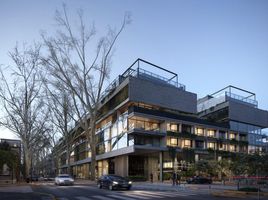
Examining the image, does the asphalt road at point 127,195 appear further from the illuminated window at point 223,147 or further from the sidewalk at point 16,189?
the illuminated window at point 223,147

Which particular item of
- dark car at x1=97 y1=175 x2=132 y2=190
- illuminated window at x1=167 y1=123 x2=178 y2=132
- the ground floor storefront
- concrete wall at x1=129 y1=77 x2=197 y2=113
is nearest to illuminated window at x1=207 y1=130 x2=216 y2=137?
concrete wall at x1=129 y1=77 x2=197 y2=113

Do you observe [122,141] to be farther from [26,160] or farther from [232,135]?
[232,135]

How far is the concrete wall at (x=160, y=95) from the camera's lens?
57478mm

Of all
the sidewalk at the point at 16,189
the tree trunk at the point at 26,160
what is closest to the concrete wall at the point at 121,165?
the tree trunk at the point at 26,160

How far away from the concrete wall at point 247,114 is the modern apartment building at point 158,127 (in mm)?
210

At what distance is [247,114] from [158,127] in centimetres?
2692

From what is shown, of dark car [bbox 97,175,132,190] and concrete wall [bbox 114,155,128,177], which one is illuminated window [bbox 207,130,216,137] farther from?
dark car [bbox 97,175,132,190]

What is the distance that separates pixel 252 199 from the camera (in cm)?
1891

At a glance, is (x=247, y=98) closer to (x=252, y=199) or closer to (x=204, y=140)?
(x=204, y=140)

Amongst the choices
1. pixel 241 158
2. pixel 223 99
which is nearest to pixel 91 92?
pixel 241 158

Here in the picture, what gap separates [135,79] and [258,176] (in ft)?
118

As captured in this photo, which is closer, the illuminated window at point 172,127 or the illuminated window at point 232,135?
the illuminated window at point 172,127

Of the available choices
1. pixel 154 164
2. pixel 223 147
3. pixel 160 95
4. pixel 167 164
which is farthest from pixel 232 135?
pixel 160 95

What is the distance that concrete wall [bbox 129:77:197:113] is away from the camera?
5748 centimetres
